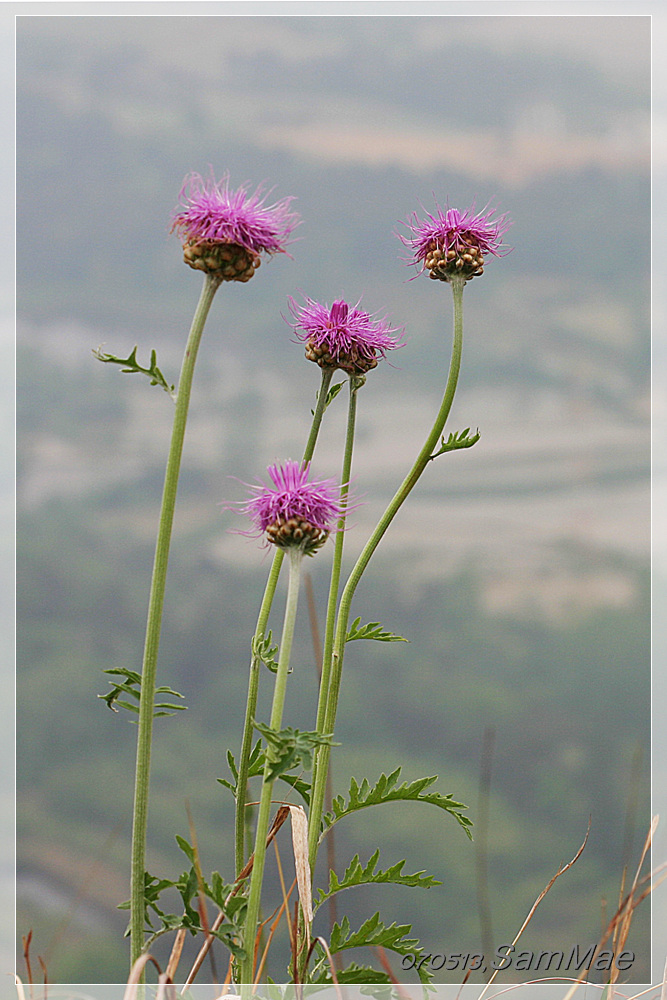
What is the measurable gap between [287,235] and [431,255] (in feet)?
0.69

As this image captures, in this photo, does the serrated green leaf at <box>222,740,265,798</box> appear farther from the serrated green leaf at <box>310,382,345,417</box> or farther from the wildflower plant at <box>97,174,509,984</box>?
the serrated green leaf at <box>310,382,345,417</box>

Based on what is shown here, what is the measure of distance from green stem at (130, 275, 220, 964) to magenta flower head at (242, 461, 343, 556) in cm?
8

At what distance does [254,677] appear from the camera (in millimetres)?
959

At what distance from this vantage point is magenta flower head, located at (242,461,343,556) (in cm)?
79

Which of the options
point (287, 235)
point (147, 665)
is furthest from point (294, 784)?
point (287, 235)

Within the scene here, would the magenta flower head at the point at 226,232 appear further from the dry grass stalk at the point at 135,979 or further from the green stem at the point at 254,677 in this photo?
the dry grass stalk at the point at 135,979

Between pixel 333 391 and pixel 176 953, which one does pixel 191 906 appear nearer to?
pixel 176 953

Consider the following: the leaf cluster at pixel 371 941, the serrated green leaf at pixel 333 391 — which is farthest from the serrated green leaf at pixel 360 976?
the serrated green leaf at pixel 333 391

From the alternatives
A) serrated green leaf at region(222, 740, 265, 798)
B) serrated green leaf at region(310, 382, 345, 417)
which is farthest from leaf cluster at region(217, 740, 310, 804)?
serrated green leaf at region(310, 382, 345, 417)

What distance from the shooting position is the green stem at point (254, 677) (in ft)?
3.12

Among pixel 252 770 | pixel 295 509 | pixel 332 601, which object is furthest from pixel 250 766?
pixel 295 509

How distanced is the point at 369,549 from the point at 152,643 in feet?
0.93

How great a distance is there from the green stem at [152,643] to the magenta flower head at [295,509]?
0.08 metres

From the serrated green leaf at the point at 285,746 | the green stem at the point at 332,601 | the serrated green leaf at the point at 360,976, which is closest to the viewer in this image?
the serrated green leaf at the point at 285,746
